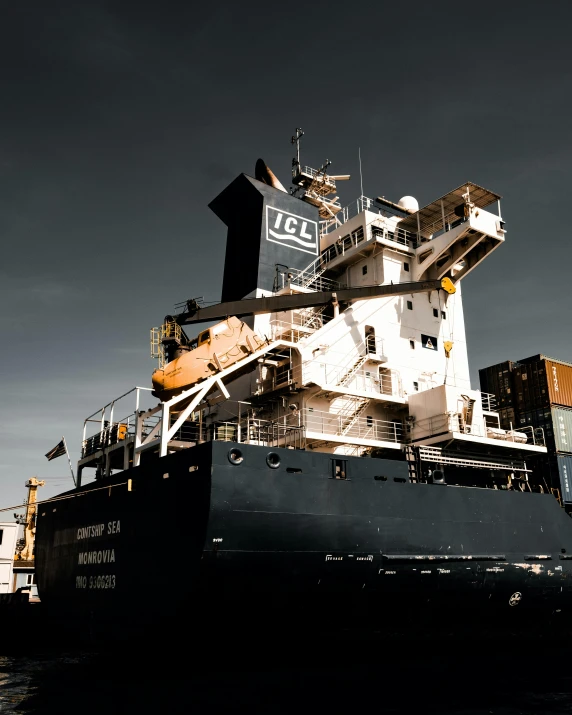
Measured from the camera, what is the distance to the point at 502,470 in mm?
19953

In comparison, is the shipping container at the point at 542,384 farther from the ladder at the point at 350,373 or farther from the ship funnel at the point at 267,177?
the ship funnel at the point at 267,177

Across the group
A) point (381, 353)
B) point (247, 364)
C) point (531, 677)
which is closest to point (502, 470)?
point (381, 353)

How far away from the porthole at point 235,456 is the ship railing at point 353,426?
4073mm

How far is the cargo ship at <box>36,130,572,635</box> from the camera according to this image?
44.6ft

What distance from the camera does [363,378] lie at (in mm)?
19391


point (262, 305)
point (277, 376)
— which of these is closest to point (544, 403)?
point (277, 376)

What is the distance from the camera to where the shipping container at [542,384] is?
23516 mm

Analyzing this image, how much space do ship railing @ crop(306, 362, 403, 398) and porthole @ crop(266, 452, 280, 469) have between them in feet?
13.5

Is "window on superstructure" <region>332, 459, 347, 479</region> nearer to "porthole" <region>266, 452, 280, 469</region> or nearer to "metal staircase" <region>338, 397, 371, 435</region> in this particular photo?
"porthole" <region>266, 452, 280, 469</region>

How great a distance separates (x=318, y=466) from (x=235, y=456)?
2191mm

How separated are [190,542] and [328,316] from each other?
1023 centimetres

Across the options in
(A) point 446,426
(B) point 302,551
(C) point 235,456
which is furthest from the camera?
(A) point 446,426

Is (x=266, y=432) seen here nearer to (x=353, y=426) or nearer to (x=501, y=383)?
(x=353, y=426)

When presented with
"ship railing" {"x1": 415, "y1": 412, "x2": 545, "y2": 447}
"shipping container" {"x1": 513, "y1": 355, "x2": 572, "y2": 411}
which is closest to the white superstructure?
"ship railing" {"x1": 415, "y1": 412, "x2": 545, "y2": 447}
